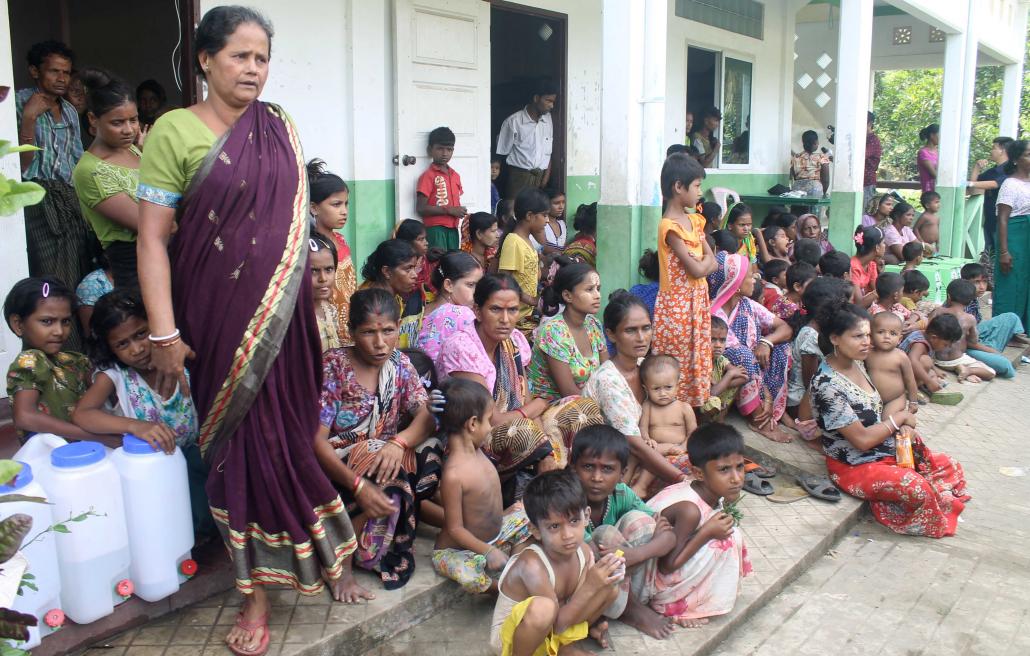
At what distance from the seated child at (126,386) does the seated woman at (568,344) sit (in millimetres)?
1645

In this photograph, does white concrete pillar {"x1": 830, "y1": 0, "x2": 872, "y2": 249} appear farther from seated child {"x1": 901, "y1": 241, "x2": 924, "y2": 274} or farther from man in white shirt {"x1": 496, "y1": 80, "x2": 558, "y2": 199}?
man in white shirt {"x1": 496, "y1": 80, "x2": 558, "y2": 199}

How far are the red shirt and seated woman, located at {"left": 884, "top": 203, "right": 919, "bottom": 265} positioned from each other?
16.0 feet

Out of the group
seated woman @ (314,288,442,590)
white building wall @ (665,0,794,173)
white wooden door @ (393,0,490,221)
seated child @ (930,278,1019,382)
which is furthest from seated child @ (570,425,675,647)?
white building wall @ (665,0,794,173)

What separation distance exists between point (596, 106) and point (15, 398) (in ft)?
21.4

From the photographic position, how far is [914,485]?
413cm

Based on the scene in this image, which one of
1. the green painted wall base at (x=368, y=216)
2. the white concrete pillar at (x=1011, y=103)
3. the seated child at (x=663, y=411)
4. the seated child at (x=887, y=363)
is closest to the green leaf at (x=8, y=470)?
the seated child at (x=663, y=411)

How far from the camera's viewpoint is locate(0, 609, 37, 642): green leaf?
135 cm

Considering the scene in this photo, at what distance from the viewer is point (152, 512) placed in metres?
2.61

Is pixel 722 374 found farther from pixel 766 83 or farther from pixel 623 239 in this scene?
pixel 766 83

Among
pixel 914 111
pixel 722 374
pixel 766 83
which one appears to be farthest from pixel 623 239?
pixel 914 111

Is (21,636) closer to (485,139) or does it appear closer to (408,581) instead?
(408,581)

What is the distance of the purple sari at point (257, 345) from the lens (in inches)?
95.3

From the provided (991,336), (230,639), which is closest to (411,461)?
(230,639)

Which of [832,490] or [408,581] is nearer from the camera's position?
[408,581]
